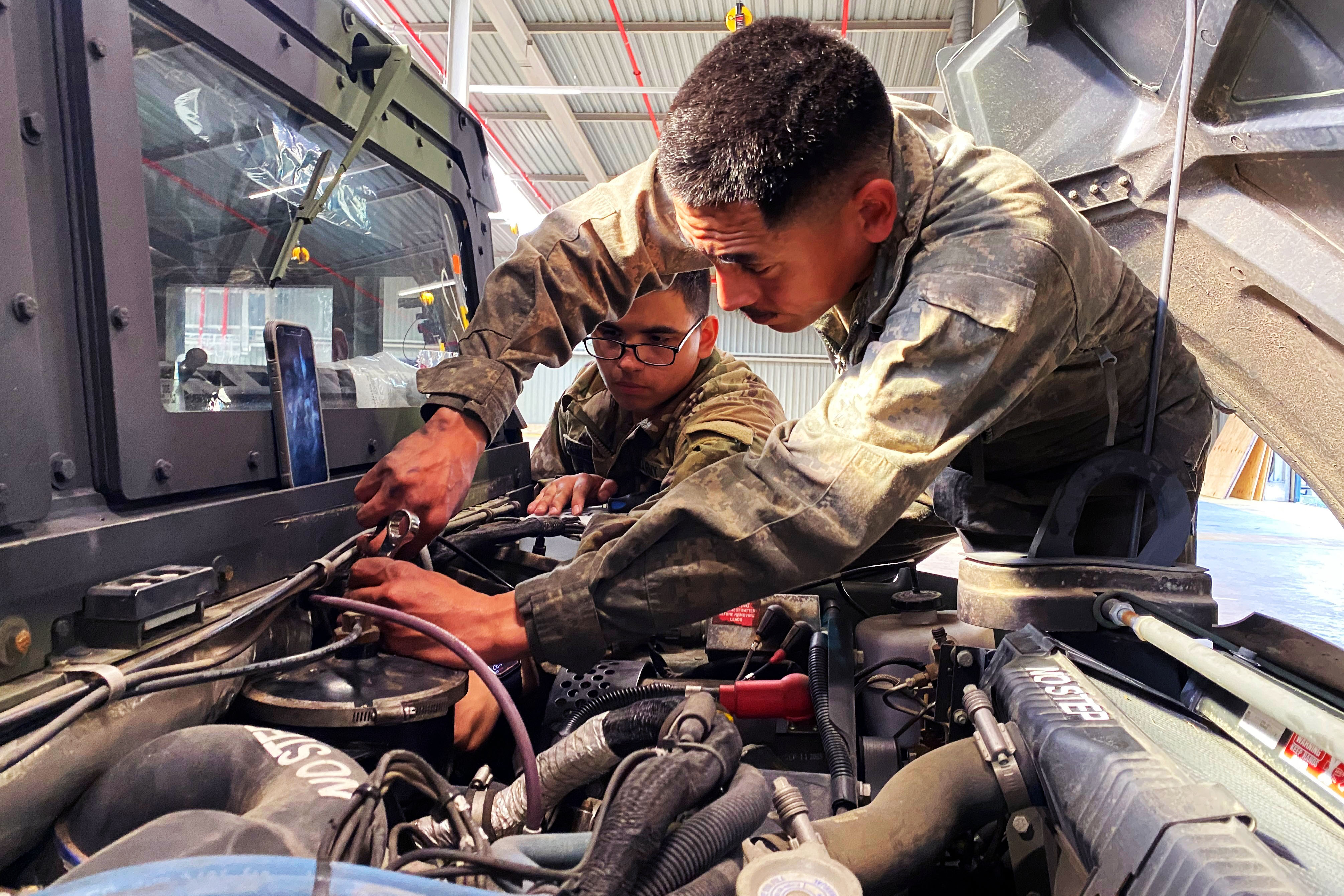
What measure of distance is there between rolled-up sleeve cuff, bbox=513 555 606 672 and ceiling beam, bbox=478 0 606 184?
15.7 ft

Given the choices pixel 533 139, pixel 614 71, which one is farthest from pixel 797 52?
pixel 533 139

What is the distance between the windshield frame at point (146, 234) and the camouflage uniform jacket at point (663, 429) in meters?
0.95

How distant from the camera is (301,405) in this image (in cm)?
131

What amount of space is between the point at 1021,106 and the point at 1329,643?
4.70ft

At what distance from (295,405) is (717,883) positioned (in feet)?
3.22

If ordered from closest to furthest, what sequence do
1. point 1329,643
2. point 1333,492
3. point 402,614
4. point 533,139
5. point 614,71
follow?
point 402,614 < point 1329,643 < point 1333,492 < point 614,71 < point 533,139

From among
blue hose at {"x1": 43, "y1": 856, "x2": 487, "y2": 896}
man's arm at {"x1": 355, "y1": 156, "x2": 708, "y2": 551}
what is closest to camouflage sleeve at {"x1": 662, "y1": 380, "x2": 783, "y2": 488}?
man's arm at {"x1": 355, "y1": 156, "x2": 708, "y2": 551}

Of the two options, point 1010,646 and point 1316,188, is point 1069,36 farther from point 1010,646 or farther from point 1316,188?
point 1010,646

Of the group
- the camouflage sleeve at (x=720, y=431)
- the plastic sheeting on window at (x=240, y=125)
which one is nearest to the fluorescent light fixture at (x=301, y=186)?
the plastic sheeting on window at (x=240, y=125)

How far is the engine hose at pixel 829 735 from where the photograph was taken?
1072mm

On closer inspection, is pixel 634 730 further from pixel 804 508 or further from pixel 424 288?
pixel 424 288

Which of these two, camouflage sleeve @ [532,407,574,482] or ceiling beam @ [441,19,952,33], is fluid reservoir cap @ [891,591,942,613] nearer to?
camouflage sleeve @ [532,407,574,482]

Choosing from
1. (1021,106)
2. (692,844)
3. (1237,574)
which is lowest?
(1237,574)

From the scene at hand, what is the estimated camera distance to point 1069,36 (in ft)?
6.18
